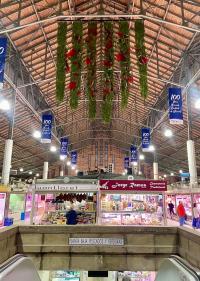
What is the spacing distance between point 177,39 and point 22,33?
7142mm

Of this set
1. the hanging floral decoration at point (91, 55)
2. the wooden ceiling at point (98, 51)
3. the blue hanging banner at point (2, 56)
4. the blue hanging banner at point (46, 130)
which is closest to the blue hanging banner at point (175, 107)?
the wooden ceiling at point (98, 51)

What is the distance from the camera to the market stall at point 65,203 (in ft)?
29.3

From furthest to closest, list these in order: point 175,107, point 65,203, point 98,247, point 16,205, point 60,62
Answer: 1. point 16,205
2. point 175,107
3. point 65,203
4. point 60,62
5. point 98,247

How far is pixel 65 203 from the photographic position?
9930 mm

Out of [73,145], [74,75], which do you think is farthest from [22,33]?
[73,145]

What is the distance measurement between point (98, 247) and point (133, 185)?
9.10 ft

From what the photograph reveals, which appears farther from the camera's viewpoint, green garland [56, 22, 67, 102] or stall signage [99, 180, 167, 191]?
stall signage [99, 180, 167, 191]

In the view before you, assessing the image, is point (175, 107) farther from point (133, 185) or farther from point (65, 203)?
point (65, 203)

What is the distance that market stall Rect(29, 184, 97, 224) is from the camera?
8.94 metres

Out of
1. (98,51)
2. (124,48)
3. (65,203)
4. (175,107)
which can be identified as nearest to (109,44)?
(124,48)

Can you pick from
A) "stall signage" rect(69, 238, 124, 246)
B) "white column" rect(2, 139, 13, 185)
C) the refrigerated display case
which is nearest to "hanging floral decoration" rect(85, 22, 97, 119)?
the refrigerated display case

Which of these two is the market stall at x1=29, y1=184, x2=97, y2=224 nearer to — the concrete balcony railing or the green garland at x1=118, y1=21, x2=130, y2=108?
the concrete balcony railing

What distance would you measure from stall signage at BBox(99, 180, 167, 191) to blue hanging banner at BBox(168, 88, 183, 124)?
10.3ft

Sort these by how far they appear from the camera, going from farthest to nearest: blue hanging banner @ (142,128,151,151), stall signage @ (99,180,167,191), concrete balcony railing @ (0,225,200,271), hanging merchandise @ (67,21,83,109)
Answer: blue hanging banner @ (142,128,151,151) → stall signage @ (99,180,167,191) → hanging merchandise @ (67,21,83,109) → concrete balcony railing @ (0,225,200,271)
